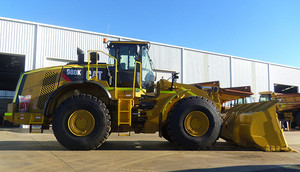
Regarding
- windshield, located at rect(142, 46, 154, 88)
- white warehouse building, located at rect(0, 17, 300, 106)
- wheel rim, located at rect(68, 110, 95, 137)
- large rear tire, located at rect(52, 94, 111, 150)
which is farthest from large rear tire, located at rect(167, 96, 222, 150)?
white warehouse building, located at rect(0, 17, 300, 106)

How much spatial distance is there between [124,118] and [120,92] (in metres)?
0.70

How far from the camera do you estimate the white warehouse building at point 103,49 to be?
15.6m

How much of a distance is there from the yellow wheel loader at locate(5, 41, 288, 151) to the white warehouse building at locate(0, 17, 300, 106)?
10.8 metres

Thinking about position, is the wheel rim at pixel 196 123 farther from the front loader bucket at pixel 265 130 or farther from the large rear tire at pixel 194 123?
the front loader bucket at pixel 265 130

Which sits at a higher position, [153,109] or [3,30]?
[3,30]

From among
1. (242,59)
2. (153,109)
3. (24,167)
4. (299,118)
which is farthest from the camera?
(242,59)

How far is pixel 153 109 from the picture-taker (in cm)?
600

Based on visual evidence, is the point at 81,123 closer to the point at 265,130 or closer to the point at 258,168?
the point at 258,168

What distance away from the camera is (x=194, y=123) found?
584 cm

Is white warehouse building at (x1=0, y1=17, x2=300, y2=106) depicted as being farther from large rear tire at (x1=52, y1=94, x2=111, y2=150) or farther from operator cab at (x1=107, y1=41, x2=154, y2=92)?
large rear tire at (x1=52, y1=94, x2=111, y2=150)

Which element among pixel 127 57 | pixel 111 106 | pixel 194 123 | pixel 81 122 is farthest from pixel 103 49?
pixel 194 123

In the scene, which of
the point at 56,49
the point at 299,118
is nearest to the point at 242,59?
the point at 299,118

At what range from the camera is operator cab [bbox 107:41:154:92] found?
6.27m

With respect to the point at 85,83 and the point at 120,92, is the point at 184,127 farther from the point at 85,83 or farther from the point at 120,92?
the point at 85,83
